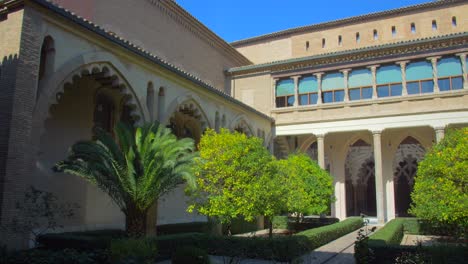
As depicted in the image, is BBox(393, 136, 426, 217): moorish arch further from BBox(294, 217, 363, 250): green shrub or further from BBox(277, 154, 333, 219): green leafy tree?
BBox(277, 154, 333, 219): green leafy tree

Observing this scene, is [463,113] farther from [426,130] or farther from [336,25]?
[336,25]

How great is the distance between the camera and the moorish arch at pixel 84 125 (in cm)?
1352

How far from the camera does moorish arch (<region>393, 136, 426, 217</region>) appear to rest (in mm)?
30391

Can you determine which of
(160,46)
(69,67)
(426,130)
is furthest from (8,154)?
(426,130)

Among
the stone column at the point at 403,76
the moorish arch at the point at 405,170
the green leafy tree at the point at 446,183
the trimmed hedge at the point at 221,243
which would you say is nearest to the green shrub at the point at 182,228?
the trimmed hedge at the point at 221,243

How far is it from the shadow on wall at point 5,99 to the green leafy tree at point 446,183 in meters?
12.3

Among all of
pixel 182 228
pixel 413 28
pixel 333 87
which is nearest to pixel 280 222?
pixel 182 228

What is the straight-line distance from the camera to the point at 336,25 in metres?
32.2

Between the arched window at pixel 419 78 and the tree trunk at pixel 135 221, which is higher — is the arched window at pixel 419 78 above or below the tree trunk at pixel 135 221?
above

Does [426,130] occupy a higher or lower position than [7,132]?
higher

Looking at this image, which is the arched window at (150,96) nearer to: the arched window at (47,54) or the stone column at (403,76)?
the arched window at (47,54)

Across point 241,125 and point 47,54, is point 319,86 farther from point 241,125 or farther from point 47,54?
point 47,54

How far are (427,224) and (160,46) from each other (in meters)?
15.9

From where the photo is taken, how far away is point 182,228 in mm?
17078
